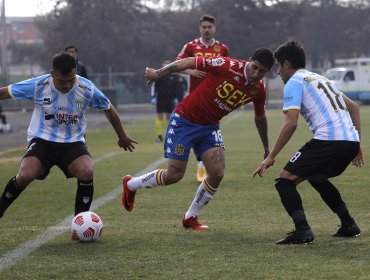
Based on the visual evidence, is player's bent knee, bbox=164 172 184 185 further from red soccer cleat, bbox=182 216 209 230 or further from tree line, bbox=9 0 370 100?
tree line, bbox=9 0 370 100

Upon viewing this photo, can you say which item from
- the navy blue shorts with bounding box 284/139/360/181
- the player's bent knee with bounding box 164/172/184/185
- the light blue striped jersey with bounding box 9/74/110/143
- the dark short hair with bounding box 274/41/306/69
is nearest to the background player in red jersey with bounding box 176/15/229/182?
the player's bent knee with bounding box 164/172/184/185

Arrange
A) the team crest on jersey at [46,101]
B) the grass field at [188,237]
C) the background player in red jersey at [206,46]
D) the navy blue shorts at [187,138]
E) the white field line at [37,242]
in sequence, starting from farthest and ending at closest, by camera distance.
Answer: the background player in red jersey at [206,46] → the navy blue shorts at [187,138] → the team crest on jersey at [46,101] → the white field line at [37,242] → the grass field at [188,237]

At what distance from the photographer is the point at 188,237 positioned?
8.20 m

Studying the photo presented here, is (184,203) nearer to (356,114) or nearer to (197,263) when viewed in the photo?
(356,114)

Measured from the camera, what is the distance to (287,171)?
7.70 m

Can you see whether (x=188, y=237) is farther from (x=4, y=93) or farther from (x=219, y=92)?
(x=4, y=93)

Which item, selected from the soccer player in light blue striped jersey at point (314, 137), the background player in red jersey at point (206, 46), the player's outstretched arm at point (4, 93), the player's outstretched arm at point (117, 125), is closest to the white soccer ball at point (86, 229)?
the player's outstretched arm at point (117, 125)

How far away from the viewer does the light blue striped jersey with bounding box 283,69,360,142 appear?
7.55 meters

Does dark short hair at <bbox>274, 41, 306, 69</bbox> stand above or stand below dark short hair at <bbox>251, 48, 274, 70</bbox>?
above

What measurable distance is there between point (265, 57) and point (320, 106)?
30.0 inches

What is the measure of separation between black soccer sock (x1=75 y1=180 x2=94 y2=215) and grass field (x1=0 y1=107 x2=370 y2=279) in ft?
0.98

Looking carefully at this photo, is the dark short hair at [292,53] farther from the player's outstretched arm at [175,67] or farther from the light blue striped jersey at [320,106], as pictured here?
the player's outstretched arm at [175,67]

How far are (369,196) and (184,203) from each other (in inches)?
86.8

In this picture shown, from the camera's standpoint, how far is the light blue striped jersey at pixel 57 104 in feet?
27.2
